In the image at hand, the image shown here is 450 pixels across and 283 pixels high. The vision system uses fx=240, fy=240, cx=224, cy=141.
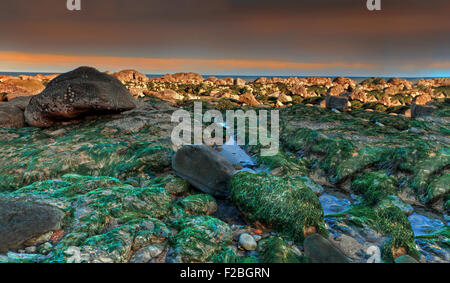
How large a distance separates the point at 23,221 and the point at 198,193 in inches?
143

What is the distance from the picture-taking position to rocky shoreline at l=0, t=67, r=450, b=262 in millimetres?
3984

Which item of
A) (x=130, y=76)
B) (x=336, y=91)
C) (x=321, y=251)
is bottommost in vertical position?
(x=321, y=251)

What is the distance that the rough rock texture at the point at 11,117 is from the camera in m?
12.5

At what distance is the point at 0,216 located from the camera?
374 centimetres

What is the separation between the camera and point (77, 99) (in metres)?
11.9

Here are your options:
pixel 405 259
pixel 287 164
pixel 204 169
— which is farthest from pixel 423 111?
pixel 204 169

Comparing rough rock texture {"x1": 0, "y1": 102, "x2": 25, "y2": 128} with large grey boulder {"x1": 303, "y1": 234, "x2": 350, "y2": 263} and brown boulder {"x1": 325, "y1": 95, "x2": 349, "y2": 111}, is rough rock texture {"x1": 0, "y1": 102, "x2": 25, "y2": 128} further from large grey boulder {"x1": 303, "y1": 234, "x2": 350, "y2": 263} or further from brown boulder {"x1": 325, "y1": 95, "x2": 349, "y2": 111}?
brown boulder {"x1": 325, "y1": 95, "x2": 349, "y2": 111}

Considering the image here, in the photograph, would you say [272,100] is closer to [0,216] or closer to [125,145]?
[125,145]

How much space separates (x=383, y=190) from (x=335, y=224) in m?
2.59

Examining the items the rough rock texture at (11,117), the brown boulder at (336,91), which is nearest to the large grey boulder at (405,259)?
the rough rock texture at (11,117)

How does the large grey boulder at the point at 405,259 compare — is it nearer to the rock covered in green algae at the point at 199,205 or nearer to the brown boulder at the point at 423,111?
the rock covered in green algae at the point at 199,205

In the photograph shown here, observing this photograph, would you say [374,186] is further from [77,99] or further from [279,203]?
[77,99]

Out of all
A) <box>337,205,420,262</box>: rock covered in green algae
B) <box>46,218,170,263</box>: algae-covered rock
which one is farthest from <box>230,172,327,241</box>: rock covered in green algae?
<box>46,218,170,263</box>: algae-covered rock

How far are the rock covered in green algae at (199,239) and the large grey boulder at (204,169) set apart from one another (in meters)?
1.42
